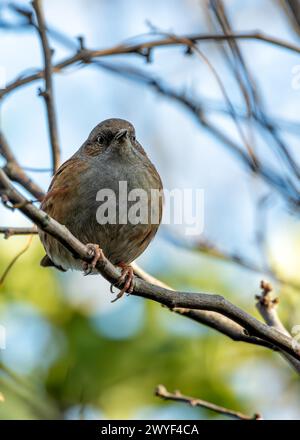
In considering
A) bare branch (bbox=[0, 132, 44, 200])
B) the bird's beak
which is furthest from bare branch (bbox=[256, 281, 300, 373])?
bare branch (bbox=[0, 132, 44, 200])

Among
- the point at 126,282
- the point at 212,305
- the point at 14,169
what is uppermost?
the point at 14,169

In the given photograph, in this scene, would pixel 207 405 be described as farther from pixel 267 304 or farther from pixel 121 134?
pixel 121 134

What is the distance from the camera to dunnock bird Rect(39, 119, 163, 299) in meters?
4.92

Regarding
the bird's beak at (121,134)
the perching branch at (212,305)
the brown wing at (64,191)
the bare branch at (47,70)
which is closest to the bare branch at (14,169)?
the brown wing at (64,191)

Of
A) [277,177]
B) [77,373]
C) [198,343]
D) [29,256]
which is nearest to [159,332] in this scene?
[198,343]

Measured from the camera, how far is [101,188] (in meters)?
4.90

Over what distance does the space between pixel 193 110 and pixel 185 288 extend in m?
1.77

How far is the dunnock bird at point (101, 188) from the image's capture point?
4918 millimetres

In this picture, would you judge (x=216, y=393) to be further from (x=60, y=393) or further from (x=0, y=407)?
(x=0, y=407)

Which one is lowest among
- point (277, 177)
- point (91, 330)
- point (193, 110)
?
point (91, 330)

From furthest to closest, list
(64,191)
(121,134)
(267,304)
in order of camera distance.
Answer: (121,134) < (64,191) < (267,304)

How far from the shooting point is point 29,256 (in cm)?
617

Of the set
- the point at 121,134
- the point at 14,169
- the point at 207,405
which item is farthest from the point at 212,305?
the point at 121,134

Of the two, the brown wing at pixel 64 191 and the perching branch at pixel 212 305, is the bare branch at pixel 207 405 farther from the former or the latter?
the brown wing at pixel 64 191
